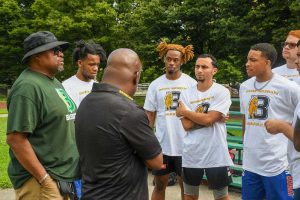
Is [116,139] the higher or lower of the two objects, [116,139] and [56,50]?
the lower

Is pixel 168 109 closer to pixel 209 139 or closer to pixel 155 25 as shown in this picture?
pixel 209 139

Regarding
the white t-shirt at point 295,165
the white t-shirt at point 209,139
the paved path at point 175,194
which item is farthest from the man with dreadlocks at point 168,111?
the white t-shirt at point 295,165

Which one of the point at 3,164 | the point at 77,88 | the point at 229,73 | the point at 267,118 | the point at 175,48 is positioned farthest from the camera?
the point at 229,73

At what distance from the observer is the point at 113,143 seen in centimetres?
267

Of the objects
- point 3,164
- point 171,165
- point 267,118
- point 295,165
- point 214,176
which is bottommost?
point 3,164

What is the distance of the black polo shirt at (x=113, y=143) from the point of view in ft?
8.70

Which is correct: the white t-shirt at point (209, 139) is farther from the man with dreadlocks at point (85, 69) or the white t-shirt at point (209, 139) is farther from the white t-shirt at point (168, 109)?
the man with dreadlocks at point (85, 69)

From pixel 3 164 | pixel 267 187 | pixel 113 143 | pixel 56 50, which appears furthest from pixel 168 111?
pixel 3 164

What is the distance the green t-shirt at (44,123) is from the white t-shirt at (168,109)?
2127mm

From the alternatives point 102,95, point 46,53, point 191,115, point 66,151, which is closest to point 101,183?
point 102,95

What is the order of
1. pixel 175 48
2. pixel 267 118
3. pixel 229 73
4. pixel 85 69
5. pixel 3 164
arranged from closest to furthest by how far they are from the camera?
pixel 267 118, pixel 85 69, pixel 175 48, pixel 3 164, pixel 229 73

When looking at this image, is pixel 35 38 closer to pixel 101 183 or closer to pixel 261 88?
pixel 101 183

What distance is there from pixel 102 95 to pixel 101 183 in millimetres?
595

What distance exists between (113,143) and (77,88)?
108 inches
